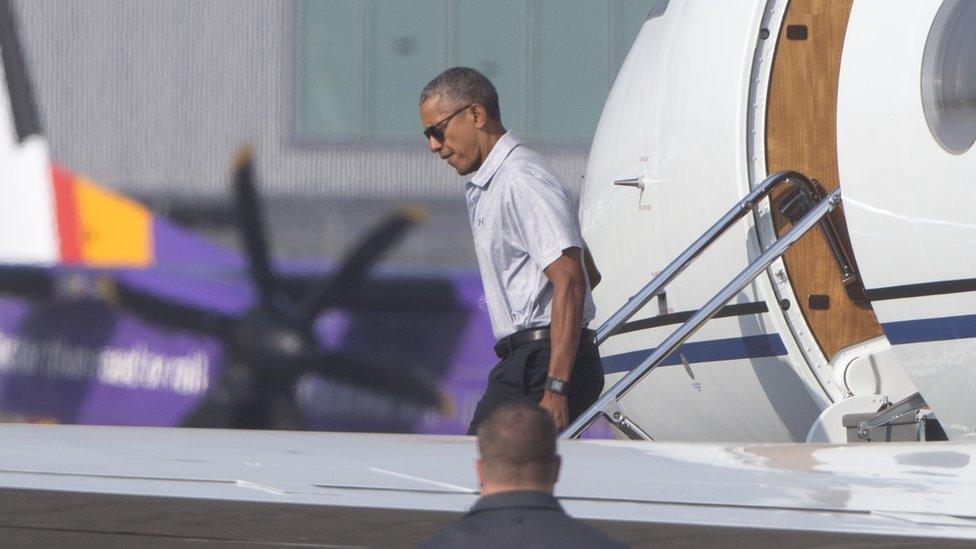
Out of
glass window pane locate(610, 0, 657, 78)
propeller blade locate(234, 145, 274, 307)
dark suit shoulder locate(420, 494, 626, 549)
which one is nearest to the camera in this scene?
dark suit shoulder locate(420, 494, 626, 549)

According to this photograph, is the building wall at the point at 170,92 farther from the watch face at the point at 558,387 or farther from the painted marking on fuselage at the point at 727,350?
the watch face at the point at 558,387

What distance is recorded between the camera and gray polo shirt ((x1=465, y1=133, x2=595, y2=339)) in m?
4.74

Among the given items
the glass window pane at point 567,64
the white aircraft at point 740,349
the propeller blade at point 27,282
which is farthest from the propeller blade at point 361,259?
the white aircraft at point 740,349

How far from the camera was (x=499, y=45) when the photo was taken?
866 inches

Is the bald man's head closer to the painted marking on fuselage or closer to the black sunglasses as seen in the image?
the black sunglasses

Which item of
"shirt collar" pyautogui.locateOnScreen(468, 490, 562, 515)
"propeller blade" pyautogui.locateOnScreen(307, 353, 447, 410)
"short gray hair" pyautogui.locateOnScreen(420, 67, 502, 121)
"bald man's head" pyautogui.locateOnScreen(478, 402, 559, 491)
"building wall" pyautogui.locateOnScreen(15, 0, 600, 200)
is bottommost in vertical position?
"propeller blade" pyautogui.locateOnScreen(307, 353, 447, 410)

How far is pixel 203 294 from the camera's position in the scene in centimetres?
2177

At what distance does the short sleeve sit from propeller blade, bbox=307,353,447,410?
16.1 m

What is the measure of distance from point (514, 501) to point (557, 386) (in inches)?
89.8

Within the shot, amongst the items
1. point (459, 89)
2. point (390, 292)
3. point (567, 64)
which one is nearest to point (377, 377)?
point (390, 292)

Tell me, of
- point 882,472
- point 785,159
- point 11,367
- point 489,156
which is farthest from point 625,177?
point 11,367

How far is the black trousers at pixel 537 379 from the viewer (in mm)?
4898

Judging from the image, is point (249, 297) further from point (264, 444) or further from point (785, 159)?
point (264, 444)

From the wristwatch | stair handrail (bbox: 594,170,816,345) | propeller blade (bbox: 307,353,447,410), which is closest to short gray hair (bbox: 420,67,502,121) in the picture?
the wristwatch
